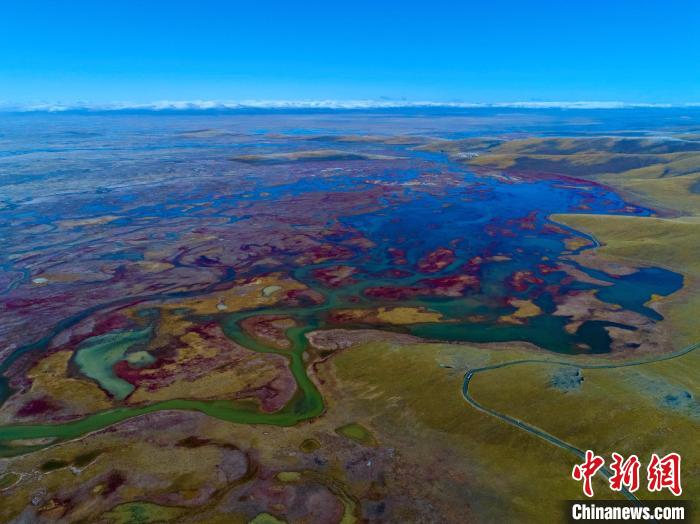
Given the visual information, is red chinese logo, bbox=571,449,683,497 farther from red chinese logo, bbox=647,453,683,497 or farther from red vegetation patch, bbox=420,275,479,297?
red vegetation patch, bbox=420,275,479,297

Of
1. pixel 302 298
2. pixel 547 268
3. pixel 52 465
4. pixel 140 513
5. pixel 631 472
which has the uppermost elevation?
pixel 547 268

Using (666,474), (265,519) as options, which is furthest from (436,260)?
(265,519)

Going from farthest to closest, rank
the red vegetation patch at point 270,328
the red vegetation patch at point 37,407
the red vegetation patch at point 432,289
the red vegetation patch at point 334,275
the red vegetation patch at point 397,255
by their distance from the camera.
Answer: the red vegetation patch at point 397,255
the red vegetation patch at point 334,275
the red vegetation patch at point 432,289
the red vegetation patch at point 270,328
the red vegetation patch at point 37,407

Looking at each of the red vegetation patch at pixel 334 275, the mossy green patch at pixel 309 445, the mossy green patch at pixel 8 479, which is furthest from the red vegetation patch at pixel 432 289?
the mossy green patch at pixel 8 479

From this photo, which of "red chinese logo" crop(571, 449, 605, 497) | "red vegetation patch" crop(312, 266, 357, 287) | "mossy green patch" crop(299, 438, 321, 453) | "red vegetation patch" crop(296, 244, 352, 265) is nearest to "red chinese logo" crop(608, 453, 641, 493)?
"red chinese logo" crop(571, 449, 605, 497)

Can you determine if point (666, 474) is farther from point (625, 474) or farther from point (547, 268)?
point (547, 268)

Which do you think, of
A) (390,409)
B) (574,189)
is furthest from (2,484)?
(574,189)

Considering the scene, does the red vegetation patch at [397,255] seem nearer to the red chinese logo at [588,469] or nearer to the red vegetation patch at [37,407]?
the red chinese logo at [588,469]

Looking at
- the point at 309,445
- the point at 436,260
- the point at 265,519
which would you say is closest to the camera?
the point at 265,519

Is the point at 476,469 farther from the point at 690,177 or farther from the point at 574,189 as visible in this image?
the point at 690,177

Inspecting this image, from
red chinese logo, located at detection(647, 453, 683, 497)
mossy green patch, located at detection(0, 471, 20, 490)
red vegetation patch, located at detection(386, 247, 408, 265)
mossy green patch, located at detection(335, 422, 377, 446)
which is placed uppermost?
red vegetation patch, located at detection(386, 247, 408, 265)
